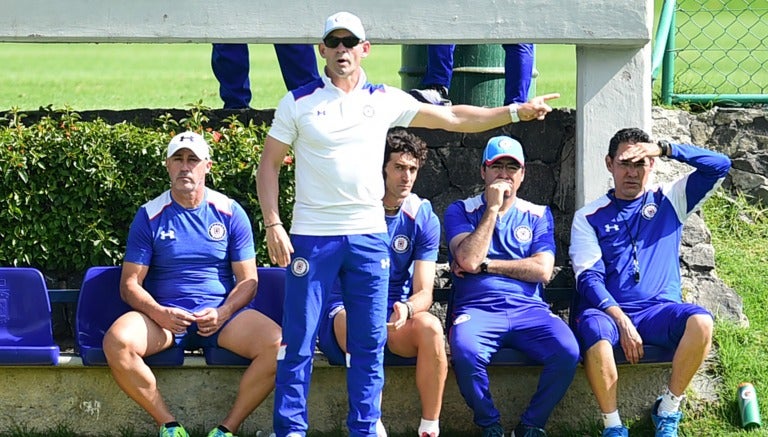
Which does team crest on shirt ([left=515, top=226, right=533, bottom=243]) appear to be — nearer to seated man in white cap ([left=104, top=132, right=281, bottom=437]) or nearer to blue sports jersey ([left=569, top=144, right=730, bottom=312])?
blue sports jersey ([left=569, top=144, right=730, bottom=312])

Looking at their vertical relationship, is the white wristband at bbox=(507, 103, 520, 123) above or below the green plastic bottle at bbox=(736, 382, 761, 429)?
above

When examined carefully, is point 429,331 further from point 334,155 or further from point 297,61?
point 297,61

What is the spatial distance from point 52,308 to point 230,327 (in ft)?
4.31

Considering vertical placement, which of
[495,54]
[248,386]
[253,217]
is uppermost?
[495,54]

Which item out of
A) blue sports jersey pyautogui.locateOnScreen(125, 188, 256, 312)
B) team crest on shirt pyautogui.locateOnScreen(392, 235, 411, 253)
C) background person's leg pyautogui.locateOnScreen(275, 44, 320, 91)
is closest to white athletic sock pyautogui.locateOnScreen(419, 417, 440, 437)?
team crest on shirt pyautogui.locateOnScreen(392, 235, 411, 253)

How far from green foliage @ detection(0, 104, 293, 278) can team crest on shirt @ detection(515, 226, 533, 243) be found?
120cm

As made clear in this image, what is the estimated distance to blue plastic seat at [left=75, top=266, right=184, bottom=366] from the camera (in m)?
6.08

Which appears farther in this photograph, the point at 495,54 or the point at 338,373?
the point at 495,54

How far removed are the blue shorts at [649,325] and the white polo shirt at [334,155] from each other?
1.17 m

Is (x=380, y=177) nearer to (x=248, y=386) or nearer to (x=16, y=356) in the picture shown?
(x=248, y=386)

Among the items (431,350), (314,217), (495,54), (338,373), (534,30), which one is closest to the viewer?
(314,217)

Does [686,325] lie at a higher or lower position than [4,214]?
lower

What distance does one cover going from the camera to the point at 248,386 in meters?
5.96

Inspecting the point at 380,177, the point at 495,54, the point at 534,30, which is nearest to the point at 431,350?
the point at 380,177
